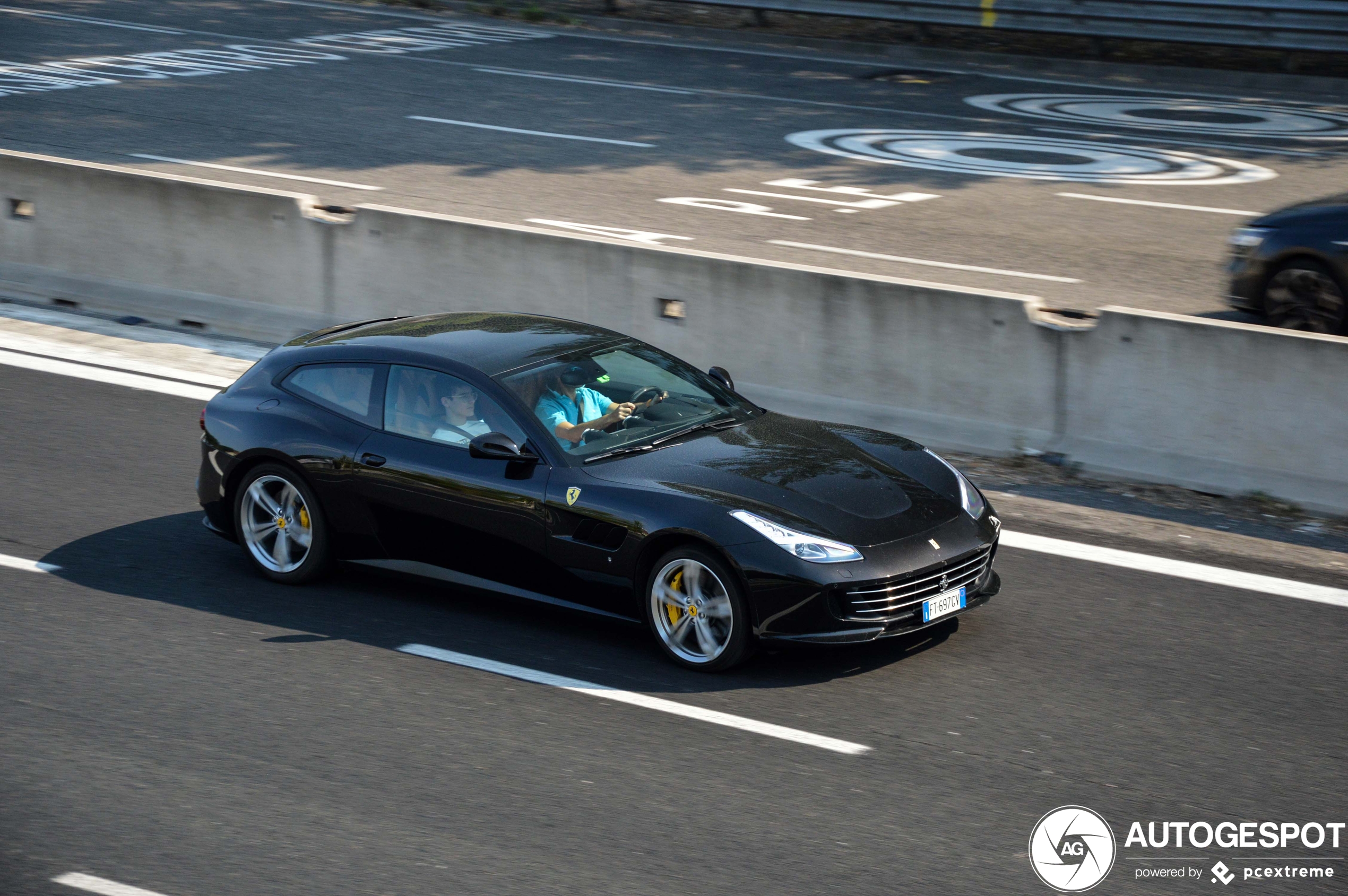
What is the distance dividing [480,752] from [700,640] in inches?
47.6

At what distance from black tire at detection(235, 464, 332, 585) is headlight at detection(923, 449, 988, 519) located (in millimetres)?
3167

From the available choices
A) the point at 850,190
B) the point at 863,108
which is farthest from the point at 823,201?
the point at 863,108

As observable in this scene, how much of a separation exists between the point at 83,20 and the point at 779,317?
2273 centimetres

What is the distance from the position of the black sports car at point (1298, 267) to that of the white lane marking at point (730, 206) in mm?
5274

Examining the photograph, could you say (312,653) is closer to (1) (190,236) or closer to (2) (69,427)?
(2) (69,427)

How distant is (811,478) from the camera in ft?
23.3

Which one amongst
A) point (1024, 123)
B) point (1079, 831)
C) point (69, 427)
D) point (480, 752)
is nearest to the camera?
point (1079, 831)

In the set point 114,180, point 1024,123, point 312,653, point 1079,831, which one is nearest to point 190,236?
point 114,180

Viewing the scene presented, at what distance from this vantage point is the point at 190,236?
13070mm

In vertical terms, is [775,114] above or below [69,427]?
above

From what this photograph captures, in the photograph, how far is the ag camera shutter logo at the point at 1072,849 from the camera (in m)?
5.13

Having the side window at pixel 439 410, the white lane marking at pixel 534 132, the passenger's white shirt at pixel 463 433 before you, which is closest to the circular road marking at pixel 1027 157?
the white lane marking at pixel 534 132

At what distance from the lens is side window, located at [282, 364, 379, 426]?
7805 mm

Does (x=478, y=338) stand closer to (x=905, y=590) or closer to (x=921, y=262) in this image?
(x=905, y=590)
